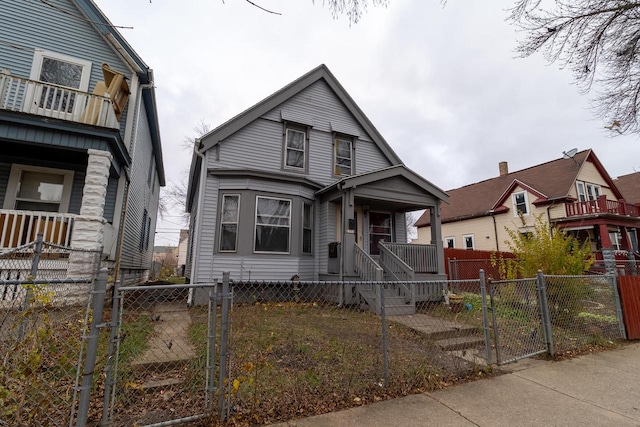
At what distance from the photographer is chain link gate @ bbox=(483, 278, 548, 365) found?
17.2 ft

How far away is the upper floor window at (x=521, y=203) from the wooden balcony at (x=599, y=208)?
209 centimetres

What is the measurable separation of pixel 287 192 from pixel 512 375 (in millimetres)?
7443

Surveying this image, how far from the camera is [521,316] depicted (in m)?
5.58

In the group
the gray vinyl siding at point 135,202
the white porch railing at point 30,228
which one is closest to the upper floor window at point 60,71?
the gray vinyl siding at point 135,202

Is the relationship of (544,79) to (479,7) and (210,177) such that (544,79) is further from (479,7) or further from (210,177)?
(210,177)

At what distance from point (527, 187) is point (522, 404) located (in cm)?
1994

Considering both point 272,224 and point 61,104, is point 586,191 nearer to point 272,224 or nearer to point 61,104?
point 272,224

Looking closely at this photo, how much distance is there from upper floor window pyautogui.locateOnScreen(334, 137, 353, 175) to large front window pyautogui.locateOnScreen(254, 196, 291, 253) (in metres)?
2.86

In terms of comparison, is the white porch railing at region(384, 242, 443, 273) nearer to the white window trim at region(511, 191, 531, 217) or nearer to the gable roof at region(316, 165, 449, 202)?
the gable roof at region(316, 165, 449, 202)

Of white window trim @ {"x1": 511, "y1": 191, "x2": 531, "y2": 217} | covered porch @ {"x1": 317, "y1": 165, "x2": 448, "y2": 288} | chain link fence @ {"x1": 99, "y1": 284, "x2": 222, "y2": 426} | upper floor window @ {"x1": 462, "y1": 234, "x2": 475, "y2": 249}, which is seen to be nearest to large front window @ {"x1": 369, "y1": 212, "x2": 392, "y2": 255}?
covered porch @ {"x1": 317, "y1": 165, "x2": 448, "y2": 288}

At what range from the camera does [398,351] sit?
480 centimetres

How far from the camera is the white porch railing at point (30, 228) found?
671 centimetres

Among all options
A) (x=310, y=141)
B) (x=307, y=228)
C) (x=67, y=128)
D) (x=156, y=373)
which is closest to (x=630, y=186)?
(x=310, y=141)

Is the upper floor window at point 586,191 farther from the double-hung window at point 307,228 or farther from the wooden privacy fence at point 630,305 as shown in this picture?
the double-hung window at point 307,228
